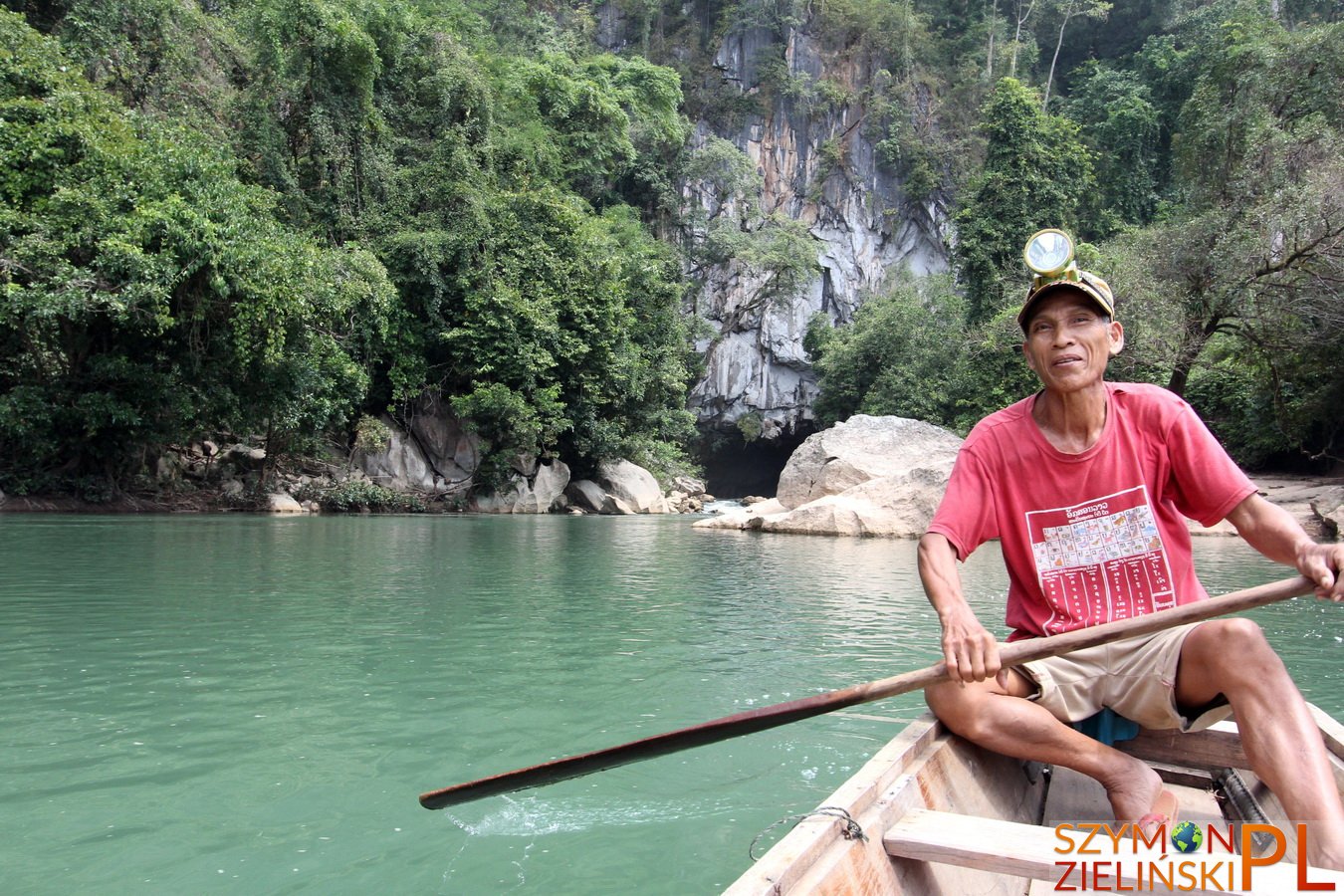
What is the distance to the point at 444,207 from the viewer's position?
1855cm

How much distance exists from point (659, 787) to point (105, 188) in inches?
501

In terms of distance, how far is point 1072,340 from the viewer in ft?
6.72

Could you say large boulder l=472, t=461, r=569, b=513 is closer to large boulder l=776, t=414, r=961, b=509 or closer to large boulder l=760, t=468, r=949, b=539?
large boulder l=776, t=414, r=961, b=509

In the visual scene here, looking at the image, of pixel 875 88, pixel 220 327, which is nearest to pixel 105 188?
pixel 220 327

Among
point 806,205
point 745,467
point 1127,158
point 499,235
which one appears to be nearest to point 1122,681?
point 499,235

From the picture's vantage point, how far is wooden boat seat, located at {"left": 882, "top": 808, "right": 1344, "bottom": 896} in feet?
4.32

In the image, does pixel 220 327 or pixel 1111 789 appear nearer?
pixel 1111 789

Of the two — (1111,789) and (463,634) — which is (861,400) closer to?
(463,634)

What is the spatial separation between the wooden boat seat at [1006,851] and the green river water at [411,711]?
0.70 m

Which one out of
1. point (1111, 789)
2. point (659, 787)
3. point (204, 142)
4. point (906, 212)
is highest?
point (906, 212)

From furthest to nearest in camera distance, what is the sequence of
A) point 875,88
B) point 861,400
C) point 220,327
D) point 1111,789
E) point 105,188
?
point 875,88 < point 861,400 < point 220,327 < point 105,188 < point 1111,789

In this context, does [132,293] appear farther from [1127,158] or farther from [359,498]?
[1127,158]

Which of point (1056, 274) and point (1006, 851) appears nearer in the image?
point (1006, 851)

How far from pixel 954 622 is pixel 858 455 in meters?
13.0
